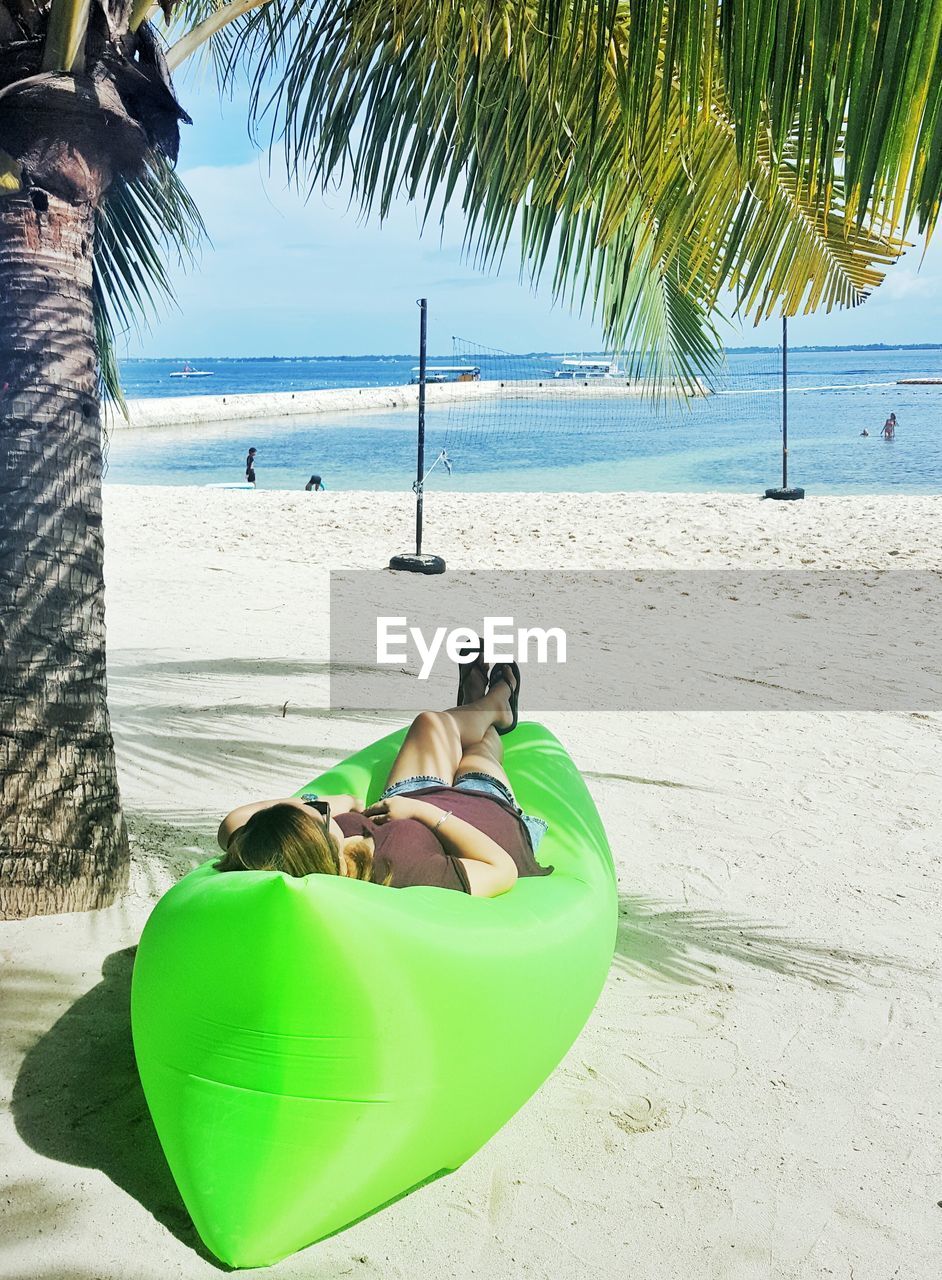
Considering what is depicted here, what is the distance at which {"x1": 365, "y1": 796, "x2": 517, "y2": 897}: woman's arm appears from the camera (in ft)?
7.64

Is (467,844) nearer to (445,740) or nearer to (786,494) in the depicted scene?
(445,740)

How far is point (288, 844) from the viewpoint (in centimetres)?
197

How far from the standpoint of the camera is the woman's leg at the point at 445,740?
3.07 m

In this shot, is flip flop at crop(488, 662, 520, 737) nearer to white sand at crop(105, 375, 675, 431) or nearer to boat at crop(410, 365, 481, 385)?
boat at crop(410, 365, 481, 385)

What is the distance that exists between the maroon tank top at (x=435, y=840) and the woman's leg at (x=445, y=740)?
0.20 metres

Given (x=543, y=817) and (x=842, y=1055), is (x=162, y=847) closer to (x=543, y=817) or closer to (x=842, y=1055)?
(x=543, y=817)

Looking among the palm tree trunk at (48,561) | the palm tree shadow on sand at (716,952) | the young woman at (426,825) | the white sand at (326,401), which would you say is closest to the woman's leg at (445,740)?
the young woman at (426,825)

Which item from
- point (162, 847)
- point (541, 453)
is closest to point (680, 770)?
point (162, 847)

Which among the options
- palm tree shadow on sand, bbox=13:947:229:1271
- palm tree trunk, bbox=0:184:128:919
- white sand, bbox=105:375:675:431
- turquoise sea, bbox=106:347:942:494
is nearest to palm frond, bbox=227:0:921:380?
palm tree trunk, bbox=0:184:128:919

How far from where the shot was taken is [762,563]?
9.52 meters

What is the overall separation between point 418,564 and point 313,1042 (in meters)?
7.03

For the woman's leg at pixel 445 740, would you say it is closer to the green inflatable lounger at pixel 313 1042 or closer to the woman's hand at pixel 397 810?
the woman's hand at pixel 397 810

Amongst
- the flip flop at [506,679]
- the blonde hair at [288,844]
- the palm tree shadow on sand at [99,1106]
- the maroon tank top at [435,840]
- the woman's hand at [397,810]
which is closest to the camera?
the blonde hair at [288,844]

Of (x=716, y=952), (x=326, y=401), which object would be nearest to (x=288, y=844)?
(x=716, y=952)
